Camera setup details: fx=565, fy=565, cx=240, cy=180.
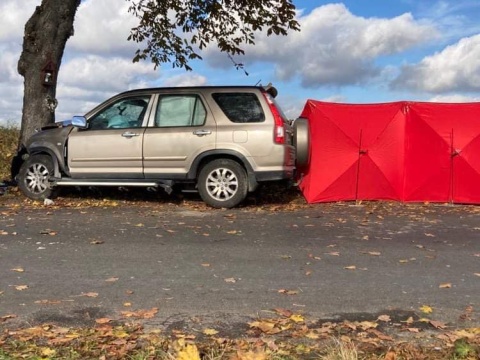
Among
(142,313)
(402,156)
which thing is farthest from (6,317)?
(402,156)

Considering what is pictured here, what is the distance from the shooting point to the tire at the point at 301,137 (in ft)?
33.6

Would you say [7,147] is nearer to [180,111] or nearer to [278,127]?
[180,111]

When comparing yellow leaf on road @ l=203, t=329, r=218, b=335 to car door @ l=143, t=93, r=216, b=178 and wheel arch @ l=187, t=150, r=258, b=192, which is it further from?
car door @ l=143, t=93, r=216, b=178

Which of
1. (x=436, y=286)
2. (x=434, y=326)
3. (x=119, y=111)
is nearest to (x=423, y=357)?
(x=434, y=326)

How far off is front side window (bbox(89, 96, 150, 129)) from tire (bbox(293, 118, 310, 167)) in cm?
271

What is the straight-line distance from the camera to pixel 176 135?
9539 millimetres

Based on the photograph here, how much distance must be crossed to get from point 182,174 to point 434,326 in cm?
602

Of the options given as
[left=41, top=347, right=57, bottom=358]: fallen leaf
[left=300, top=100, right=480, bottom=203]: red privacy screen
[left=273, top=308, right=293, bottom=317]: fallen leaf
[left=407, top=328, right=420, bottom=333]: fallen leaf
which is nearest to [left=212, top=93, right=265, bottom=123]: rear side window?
[left=300, top=100, right=480, bottom=203]: red privacy screen

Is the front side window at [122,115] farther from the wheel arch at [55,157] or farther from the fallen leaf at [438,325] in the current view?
the fallen leaf at [438,325]

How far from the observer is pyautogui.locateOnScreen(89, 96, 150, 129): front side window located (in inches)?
387

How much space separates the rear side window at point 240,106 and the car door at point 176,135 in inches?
11.5

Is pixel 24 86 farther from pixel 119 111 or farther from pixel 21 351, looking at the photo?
pixel 21 351

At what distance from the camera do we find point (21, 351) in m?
3.66

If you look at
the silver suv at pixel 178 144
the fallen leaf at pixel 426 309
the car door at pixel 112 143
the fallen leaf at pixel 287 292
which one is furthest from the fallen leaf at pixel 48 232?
the fallen leaf at pixel 426 309
